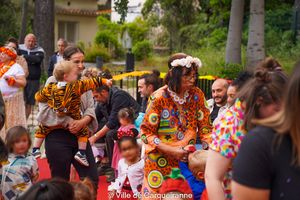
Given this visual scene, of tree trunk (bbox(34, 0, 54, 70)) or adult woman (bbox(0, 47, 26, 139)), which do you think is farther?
tree trunk (bbox(34, 0, 54, 70))

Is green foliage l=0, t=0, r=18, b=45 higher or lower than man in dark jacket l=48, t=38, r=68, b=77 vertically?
higher

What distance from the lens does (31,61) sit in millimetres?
12023

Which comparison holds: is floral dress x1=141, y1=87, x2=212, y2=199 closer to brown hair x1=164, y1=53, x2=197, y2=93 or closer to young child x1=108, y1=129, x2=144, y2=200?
brown hair x1=164, y1=53, x2=197, y2=93

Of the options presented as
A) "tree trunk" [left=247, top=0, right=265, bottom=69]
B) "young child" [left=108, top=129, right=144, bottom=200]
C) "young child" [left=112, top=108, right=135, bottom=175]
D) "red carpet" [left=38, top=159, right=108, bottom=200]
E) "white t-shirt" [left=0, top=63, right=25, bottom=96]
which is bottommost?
"red carpet" [left=38, top=159, right=108, bottom=200]

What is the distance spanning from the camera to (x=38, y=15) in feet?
59.4

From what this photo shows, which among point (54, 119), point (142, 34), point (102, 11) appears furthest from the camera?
point (102, 11)

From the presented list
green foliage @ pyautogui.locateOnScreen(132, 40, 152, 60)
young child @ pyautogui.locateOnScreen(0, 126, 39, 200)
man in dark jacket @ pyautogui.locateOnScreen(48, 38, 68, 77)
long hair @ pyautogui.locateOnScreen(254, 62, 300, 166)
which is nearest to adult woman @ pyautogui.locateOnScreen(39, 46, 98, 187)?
young child @ pyautogui.locateOnScreen(0, 126, 39, 200)

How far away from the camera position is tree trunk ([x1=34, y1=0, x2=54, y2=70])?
1798cm

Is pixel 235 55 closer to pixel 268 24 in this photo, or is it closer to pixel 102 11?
pixel 268 24

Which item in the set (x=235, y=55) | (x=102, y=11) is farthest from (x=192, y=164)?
(x=102, y=11)

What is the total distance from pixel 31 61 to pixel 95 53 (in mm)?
18182

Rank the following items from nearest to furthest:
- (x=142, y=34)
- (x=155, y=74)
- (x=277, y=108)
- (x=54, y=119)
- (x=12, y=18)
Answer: (x=277, y=108)
(x=54, y=119)
(x=155, y=74)
(x=12, y=18)
(x=142, y=34)

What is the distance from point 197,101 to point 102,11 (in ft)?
120

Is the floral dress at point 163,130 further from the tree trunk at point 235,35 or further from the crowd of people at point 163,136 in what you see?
the tree trunk at point 235,35
